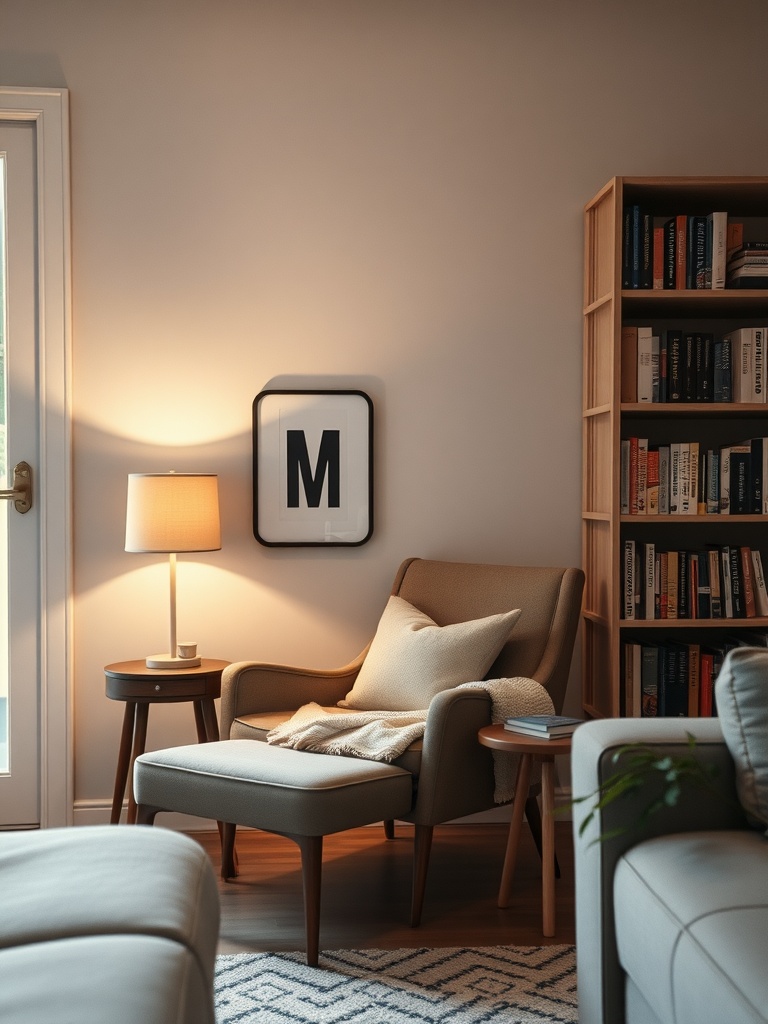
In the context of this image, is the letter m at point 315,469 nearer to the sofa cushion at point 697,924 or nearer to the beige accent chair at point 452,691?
the beige accent chair at point 452,691

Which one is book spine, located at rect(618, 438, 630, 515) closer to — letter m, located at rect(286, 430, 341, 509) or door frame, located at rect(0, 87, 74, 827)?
letter m, located at rect(286, 430, 341, 509)

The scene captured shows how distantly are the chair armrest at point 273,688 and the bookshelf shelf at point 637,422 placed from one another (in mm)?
878

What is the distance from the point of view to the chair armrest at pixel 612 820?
1790mm

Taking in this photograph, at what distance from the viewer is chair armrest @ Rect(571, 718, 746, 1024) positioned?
1.79 metres

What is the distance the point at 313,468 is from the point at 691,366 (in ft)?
4.23

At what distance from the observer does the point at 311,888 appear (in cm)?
244

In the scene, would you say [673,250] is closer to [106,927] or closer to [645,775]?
[645,775]

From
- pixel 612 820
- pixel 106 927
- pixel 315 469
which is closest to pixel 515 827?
pixel 612 820

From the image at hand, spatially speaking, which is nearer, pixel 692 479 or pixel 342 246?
pixel 692 479

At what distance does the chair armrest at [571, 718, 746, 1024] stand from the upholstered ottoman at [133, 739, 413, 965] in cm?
72

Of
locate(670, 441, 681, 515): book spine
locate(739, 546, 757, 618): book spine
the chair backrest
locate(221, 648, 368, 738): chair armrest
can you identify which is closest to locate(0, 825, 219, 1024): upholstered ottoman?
locate(221, 648, 368, 738): chair armrest

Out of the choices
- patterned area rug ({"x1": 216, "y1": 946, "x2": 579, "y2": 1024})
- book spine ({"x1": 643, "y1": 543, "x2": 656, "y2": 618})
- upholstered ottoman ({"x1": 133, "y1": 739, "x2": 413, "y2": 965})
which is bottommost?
patterned area rug ({"x1": 216, "y1": 946, "x2": 579, "y2": 1024})

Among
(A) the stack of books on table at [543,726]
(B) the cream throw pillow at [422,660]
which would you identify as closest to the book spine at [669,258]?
(B) the cream throw pillow at [422,660]

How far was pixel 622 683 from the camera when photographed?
333cm
